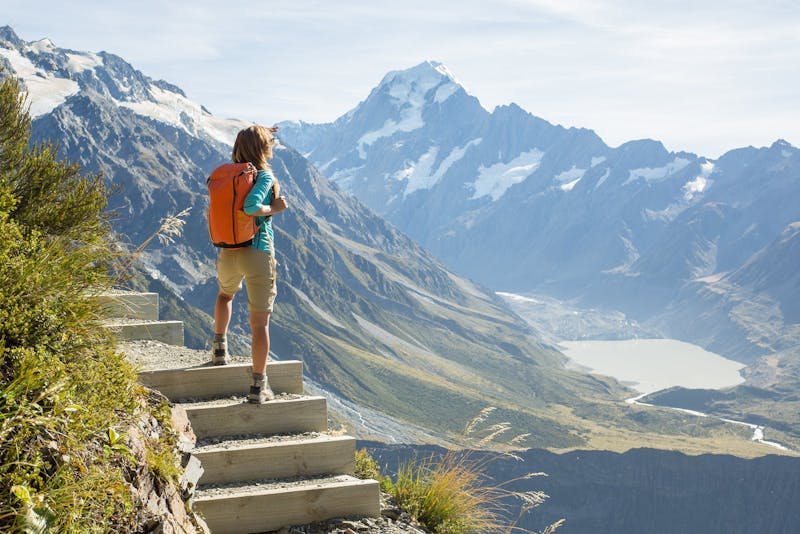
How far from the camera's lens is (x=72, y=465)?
5121 mm

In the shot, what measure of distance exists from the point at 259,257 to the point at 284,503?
2809 mm

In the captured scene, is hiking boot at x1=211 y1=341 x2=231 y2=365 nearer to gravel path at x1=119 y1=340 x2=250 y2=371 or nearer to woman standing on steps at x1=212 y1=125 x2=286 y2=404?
gravel path at x1=119 y1=340 x2=250 y2=371

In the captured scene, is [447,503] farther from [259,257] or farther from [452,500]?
[259,257]

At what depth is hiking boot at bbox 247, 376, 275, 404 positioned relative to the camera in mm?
9273

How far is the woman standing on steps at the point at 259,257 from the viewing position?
916 centimetres

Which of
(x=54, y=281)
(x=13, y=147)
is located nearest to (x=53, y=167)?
(x=13, y=147)

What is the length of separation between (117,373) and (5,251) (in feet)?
4.92

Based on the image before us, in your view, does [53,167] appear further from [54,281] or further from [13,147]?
[54,281]

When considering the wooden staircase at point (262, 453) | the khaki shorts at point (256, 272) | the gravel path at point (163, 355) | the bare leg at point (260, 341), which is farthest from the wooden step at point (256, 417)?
the khaki shorts at point (256, 272)

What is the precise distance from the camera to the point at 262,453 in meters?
8.57

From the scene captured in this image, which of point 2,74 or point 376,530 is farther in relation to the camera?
point 2,74

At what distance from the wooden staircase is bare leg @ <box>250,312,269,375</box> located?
1.45 ft

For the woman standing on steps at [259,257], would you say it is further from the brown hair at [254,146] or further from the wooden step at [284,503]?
the wooden step at [284,503]

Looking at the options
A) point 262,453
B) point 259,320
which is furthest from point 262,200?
point 262,453
